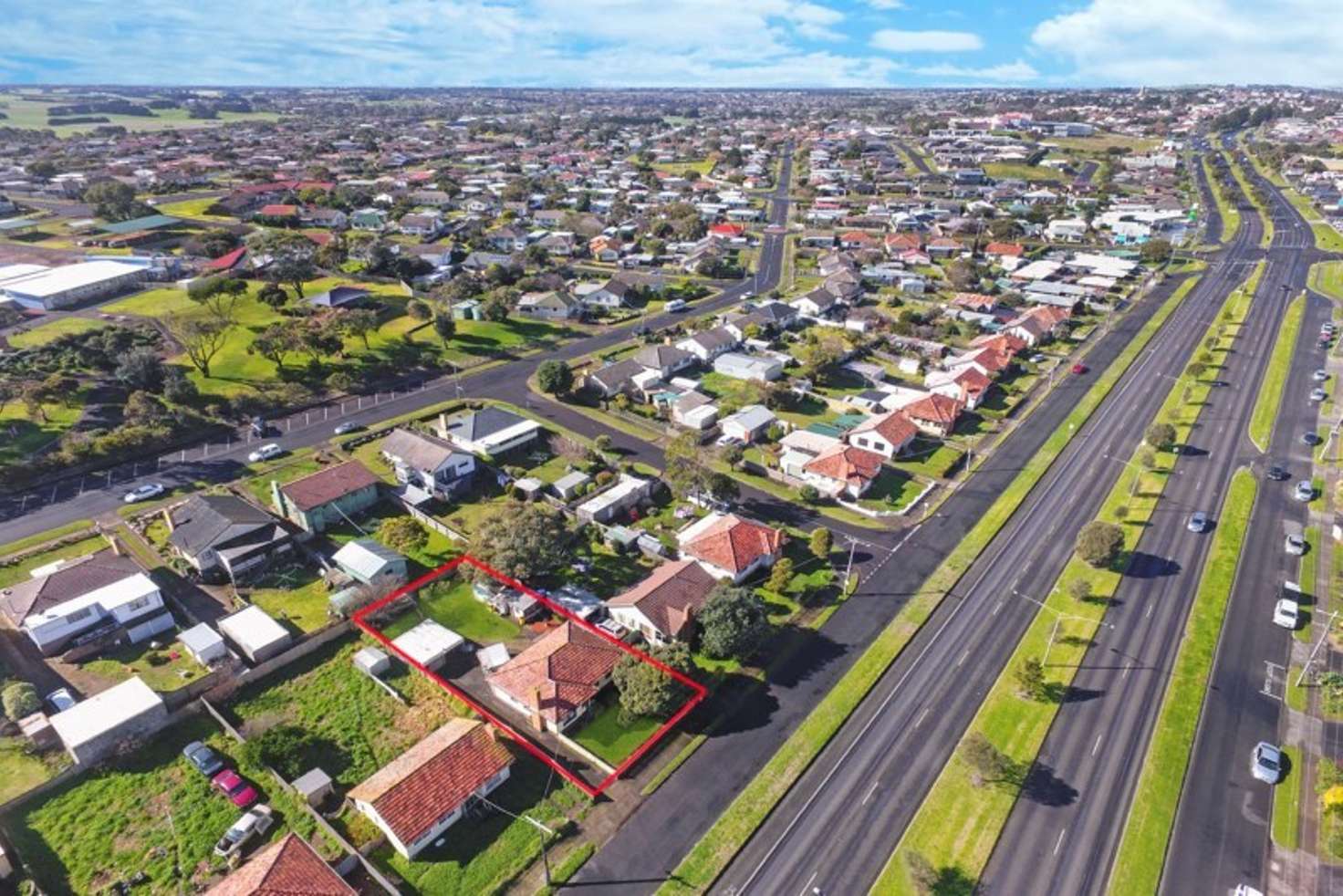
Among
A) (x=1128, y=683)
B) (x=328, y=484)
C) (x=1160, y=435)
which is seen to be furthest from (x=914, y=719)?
(x=328, y=484)

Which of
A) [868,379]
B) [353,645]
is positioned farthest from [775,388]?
[353,645]

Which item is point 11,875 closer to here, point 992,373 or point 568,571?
point 568,571

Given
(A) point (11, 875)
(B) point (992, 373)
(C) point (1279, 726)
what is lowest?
(A) point (11, 875)

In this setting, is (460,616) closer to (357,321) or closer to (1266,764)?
(1266,764)

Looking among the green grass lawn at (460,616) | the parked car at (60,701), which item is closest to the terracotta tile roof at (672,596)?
the green grass lawn at (460,616)

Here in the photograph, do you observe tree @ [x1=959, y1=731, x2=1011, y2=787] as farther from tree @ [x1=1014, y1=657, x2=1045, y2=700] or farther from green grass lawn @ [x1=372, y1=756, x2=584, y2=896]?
green grass lawn @ [x1=372, y1=756, x2=584, y2=896]

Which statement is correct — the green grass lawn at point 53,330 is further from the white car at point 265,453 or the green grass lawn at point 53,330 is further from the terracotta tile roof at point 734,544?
the terracotta tile roof at point 734,544
